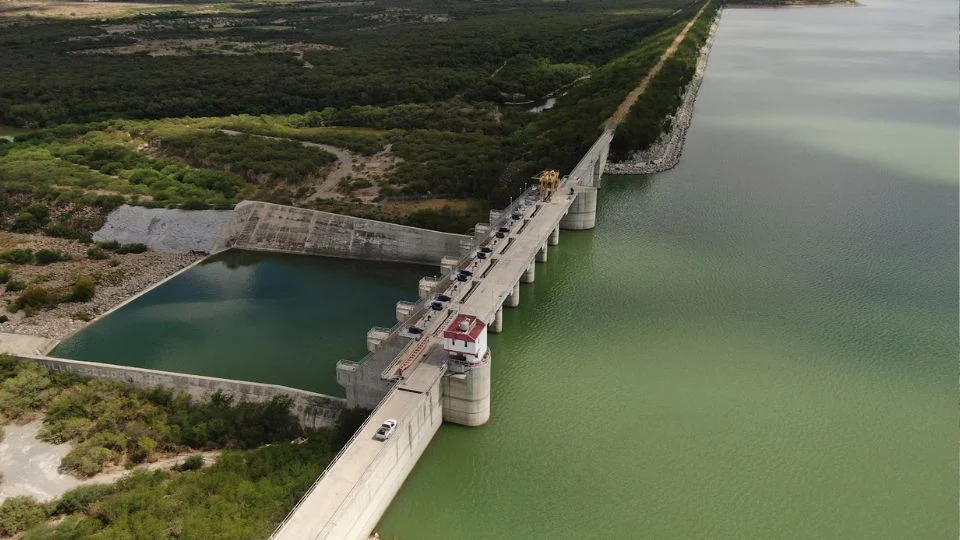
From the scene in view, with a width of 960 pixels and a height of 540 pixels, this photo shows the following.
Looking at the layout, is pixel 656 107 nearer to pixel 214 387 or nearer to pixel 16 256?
pixel 214 387

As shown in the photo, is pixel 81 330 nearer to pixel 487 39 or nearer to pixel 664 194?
pixel 664 194

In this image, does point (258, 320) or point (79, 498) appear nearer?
point (79, 498)

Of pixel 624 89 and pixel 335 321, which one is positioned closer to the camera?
pixel 335 321

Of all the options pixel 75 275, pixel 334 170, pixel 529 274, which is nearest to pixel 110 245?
pixel 75 275

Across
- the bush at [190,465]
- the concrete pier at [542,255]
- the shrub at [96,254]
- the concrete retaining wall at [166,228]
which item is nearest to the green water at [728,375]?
the concrete pier at [542,255]

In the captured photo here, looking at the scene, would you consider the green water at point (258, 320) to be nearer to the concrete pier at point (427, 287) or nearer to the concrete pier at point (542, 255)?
the concrete pier at point (427, 287)

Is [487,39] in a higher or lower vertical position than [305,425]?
higher

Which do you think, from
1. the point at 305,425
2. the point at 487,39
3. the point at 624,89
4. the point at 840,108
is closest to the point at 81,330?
the point at 305,425
